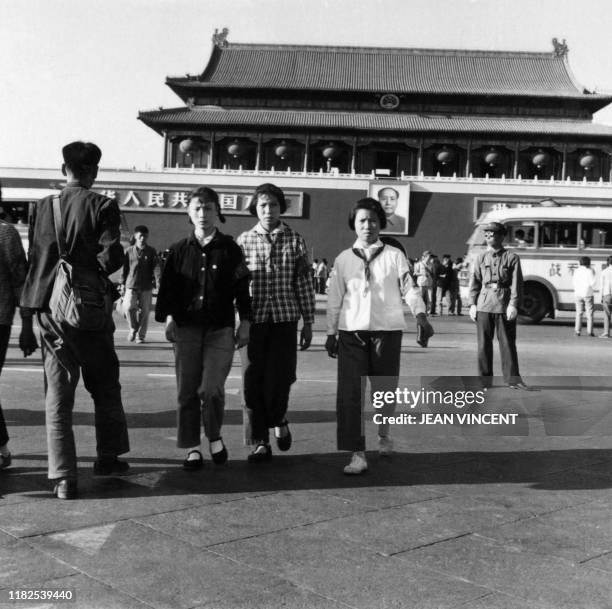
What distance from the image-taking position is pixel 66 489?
363cm

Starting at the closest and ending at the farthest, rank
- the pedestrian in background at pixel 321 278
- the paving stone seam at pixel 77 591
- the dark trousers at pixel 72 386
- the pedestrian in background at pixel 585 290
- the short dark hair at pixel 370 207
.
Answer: the paving stone seam at pixel 77 591 < the dark trousers at pixel 72 386 < the short dark hair at pixel 370 207 < the pedestrian in background at pixel 585 290 < the pedestrian in background at pixel 321 278

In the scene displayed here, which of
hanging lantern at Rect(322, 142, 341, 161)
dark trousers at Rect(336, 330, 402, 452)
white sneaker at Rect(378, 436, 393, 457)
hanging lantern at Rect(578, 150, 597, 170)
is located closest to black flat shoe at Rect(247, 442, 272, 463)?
dark trousers at Rect(336, 330, 402, 452)

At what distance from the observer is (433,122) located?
33938 millimetres

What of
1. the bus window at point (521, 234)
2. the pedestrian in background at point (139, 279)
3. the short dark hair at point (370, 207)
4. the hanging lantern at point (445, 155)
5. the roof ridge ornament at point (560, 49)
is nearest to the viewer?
the short dark hair at point (370, 207)

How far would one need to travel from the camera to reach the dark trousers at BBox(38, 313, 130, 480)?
3.74 meters

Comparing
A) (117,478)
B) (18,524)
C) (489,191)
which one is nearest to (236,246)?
(117,478)

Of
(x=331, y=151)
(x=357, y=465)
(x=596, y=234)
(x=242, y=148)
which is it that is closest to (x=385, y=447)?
(x=357, y=465)

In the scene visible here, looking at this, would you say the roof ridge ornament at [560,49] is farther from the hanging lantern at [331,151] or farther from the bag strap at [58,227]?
the bag strap at [58,227]

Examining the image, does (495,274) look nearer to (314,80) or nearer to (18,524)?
(18,524)

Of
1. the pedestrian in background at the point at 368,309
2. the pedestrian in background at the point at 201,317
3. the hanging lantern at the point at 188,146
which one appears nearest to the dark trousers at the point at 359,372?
the pedestrian in background at the point at 368,309

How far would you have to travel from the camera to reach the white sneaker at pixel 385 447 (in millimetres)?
4582

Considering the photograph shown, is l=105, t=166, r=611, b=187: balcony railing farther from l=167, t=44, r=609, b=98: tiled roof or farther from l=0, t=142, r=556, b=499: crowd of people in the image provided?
l=0, t=142, r=556, b=499: crowd of people

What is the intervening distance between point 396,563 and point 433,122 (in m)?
32.3

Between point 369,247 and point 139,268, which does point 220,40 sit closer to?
point 139,268
